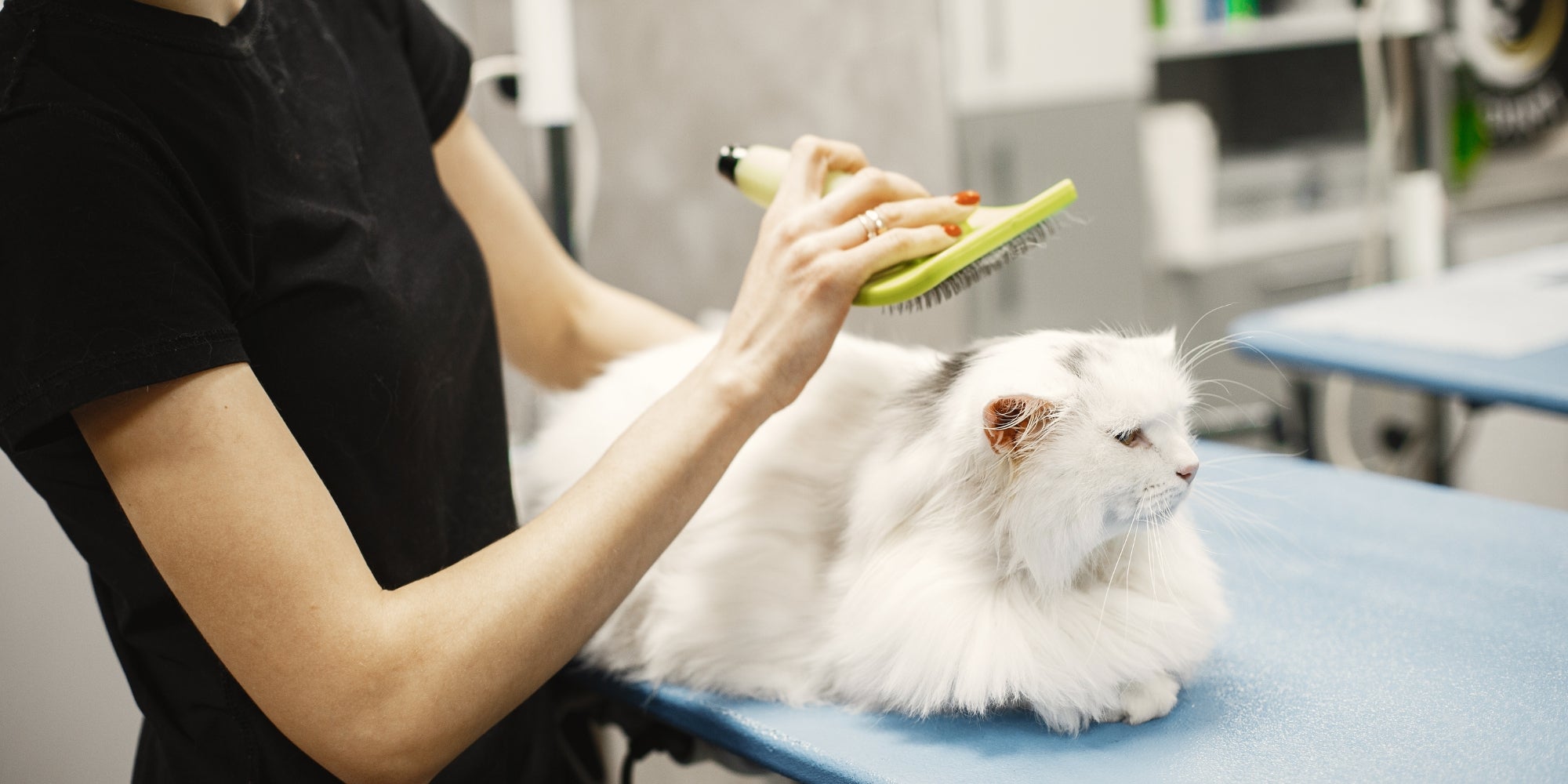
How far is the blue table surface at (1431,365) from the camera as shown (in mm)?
1118

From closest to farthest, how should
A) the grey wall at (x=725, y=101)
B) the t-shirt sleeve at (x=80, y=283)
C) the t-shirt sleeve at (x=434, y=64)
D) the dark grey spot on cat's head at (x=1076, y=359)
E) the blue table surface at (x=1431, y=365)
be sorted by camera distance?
the t-shirt sleeve at (x=80, y=283), the dark grey spot on cat's head at (x=1076, y=359), the t-shirt sleeve at (x=434, y=64), the blue table surface at (x=1431, y=365), the grey wall at (x=725, y=101)

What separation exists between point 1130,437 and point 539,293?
1.93ft

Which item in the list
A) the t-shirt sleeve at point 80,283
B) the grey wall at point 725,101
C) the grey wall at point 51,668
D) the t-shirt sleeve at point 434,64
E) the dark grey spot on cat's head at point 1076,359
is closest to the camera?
the t-shirt sleeve at point 80,283

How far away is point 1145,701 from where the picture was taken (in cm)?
64

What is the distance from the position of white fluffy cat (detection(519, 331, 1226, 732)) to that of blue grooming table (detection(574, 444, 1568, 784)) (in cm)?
2

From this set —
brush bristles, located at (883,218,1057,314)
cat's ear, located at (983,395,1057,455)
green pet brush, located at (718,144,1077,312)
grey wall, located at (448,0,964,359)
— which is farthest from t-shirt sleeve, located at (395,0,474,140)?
grey wall, located at (448,0,964,359)

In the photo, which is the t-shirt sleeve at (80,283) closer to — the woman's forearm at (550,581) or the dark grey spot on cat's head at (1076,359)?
the woman's forearm at (550,581)

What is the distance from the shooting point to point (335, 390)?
2.18 ft

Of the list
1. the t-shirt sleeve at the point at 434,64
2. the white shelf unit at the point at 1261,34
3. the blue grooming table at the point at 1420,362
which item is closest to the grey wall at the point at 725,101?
the blue grooming table at the point at 1420,362

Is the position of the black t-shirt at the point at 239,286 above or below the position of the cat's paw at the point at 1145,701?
above

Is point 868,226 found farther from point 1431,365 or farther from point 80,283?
point 1431,365

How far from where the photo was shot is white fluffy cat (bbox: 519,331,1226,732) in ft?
2.01

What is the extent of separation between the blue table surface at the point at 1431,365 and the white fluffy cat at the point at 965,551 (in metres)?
0.46

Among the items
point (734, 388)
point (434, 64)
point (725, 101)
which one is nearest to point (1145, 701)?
point (734, 388)
